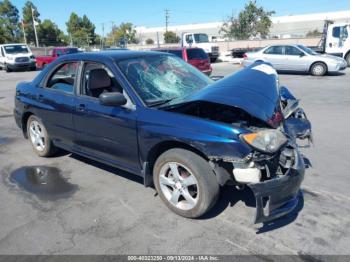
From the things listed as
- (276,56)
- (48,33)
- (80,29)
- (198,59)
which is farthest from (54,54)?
(80,29)

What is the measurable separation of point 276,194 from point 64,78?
140 inches

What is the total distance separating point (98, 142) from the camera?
4.34 metres

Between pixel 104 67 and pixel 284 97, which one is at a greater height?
pixel 104 67

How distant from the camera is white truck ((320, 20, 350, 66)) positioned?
60.8 feet

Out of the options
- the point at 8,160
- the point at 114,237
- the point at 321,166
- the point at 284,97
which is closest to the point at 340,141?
the point at 321,166

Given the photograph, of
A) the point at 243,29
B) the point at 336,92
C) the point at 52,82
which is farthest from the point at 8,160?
the point at 243,29

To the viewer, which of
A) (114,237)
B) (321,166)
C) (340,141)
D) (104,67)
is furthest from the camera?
(340,141)

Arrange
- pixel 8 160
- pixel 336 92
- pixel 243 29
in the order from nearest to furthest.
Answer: pixel 8 160 → pixel 336 92 → pixel 243 29

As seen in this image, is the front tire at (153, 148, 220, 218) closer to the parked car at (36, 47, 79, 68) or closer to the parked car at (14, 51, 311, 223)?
the parked car at (14, 51, 311, 223)

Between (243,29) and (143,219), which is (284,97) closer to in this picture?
(143,219)

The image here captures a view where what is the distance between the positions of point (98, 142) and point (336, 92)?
9406mm

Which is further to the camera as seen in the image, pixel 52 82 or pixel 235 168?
pixel 52 82

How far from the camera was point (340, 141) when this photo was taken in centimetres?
606

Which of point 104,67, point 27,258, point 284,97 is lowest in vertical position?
point 27,258
